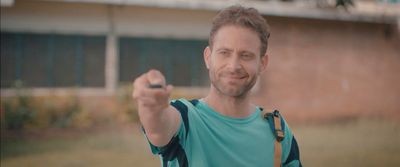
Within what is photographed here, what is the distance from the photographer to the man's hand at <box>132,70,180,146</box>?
48.0 inches

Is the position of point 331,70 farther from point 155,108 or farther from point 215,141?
point 155,108

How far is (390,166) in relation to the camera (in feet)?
23.4

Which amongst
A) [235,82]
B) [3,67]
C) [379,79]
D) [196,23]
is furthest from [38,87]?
[235,82]

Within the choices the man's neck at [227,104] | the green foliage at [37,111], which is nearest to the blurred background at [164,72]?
the green foliage at [37,111]

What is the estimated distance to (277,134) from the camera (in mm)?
1769

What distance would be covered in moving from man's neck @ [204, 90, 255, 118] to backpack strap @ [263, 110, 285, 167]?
13cm

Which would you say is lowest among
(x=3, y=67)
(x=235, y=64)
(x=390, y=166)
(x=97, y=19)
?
(x=390, y=166)

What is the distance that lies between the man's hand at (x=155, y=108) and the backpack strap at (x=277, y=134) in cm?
41

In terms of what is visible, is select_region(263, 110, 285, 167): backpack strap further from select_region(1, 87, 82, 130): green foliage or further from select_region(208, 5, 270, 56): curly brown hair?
select_region(1, 87, 82, 130): green foliage

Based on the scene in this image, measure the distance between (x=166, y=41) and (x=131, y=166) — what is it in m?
4.12

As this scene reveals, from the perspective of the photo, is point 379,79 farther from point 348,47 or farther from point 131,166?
point 131,166

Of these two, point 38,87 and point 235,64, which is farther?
point 38,87

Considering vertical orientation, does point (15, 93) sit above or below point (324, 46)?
below

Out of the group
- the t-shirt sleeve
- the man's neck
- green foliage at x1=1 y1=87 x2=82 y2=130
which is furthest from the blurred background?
the t-shirt sleeve
